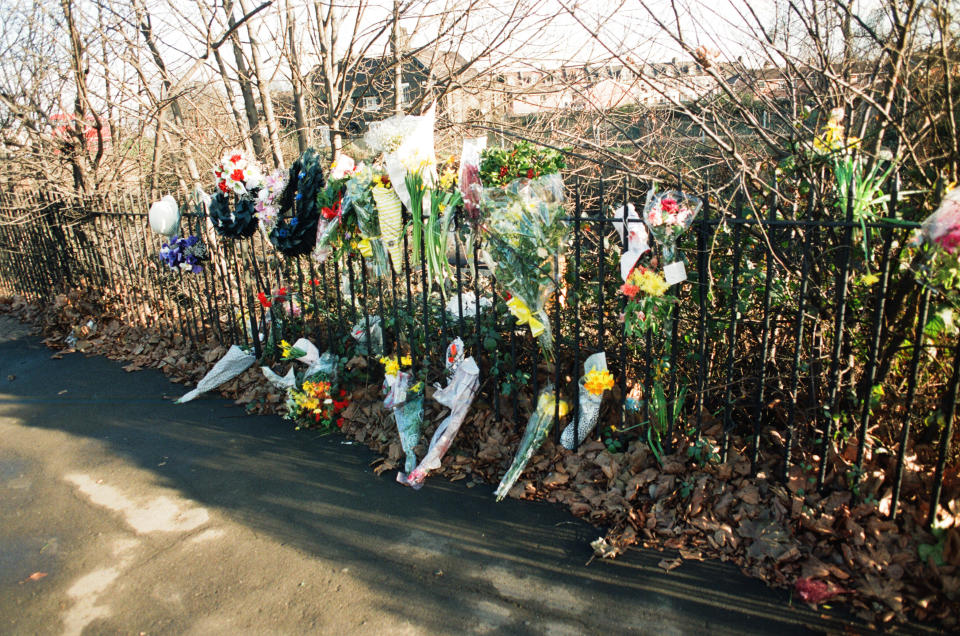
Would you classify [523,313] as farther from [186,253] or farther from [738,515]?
[186,253]

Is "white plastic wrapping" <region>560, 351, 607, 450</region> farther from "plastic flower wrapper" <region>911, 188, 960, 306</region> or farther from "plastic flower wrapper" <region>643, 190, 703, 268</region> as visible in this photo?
"plastic flower wrapper" <region>911, 188, 960, 306</region>

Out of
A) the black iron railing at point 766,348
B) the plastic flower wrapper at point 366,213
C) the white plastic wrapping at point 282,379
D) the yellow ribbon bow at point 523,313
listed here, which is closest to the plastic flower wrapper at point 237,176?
the black iron railing at point 766,348

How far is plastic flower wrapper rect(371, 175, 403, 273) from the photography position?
3.87m

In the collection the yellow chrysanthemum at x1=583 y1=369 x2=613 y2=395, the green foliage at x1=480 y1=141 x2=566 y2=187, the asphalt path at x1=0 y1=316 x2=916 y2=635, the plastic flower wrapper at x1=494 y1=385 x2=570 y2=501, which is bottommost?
the asphalt path at x1=0 y1=316 x2=916 y2=635

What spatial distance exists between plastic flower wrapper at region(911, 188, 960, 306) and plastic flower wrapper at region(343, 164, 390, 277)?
116 inches

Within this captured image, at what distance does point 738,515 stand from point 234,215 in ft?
14.0

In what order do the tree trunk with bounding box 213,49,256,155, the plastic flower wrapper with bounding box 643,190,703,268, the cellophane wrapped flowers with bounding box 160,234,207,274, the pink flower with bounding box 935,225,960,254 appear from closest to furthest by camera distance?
the pink flower with bounding box 935,225,960,254, the plastic flower wrapper with bounding box 643,190,703,268, the cellophane wrapped flowers with bounding box 160,234,207,274, the tree trunk with bounding box 213,49,256,155

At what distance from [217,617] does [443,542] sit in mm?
1076

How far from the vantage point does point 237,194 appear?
16.4ft

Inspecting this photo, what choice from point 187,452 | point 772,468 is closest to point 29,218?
point 187,452

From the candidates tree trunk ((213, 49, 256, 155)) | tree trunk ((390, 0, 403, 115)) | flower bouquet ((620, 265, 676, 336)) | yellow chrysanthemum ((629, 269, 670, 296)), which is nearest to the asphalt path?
flower bouquet ((620, 265, 676, 336))

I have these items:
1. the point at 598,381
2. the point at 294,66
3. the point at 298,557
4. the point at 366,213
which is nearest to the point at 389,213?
the point at 366,213

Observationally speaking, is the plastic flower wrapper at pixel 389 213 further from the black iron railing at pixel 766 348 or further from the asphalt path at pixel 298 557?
the asphalt path at pixel 298 557

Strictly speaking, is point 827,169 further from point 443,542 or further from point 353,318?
point 353,318
